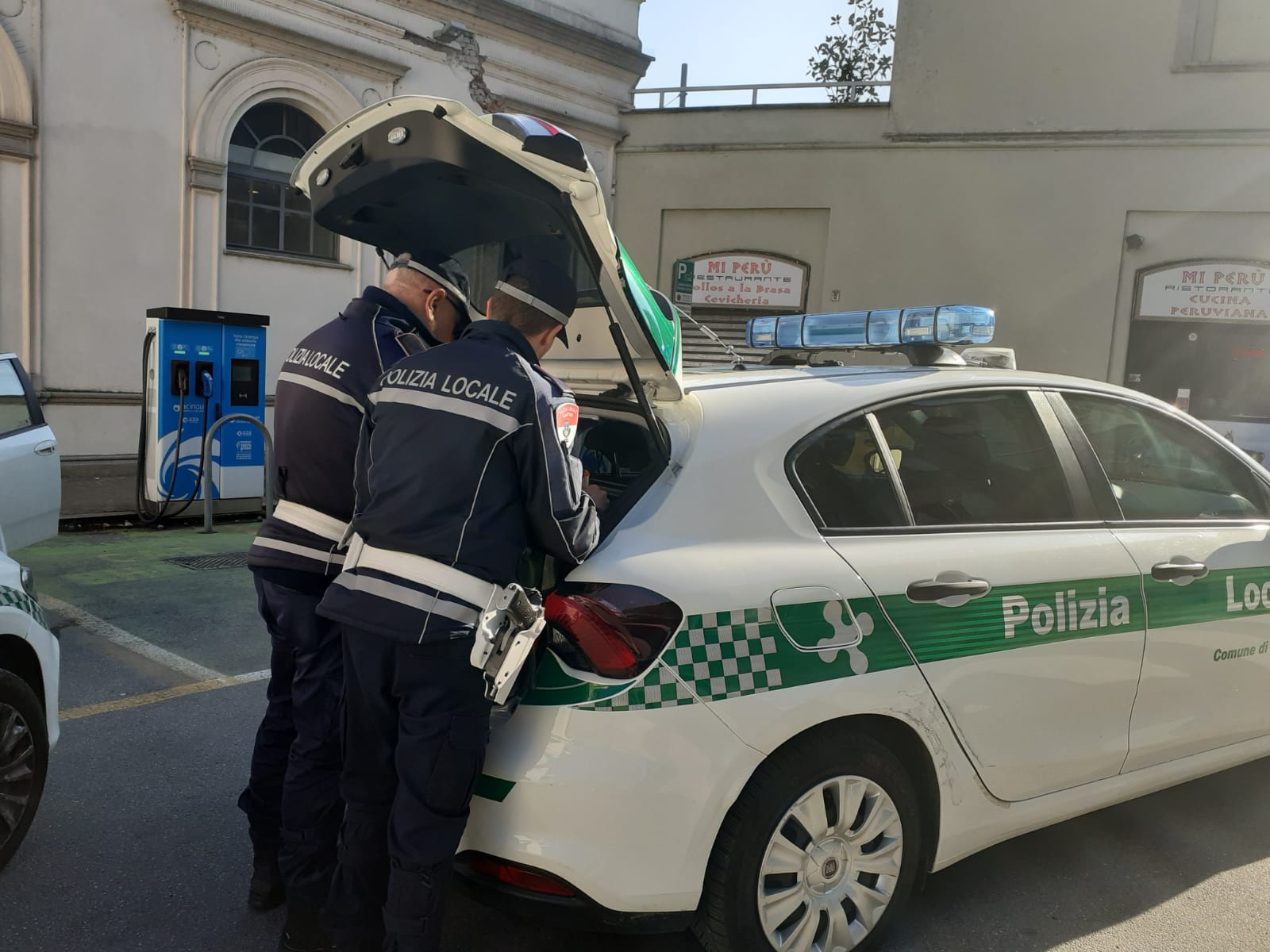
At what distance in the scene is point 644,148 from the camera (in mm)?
15648

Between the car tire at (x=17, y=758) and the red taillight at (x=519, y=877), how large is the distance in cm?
153

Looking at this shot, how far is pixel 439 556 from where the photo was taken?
2211 millimetres

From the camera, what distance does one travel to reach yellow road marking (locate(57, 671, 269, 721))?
4.30 meters

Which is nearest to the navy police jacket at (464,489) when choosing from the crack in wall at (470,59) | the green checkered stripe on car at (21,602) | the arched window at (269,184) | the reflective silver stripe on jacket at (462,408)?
the reflective silver stripe on jacket at (462,408)

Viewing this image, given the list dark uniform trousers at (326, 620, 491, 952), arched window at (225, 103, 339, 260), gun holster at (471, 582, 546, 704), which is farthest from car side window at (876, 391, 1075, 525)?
arched window at (225, 103, 339, 260)

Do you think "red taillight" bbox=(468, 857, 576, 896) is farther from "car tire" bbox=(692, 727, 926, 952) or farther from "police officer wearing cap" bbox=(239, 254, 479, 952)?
"police officer wearing cap" bbox=(239, 254, 479, 952)

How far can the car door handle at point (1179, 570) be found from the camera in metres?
3.04

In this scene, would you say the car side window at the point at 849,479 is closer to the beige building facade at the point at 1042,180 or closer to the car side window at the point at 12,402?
the car side window at the point at 12,402

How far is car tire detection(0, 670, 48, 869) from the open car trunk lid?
1.66 metres

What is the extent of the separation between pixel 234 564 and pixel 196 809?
4.25m

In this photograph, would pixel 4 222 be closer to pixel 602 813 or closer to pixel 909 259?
pixel 602 813

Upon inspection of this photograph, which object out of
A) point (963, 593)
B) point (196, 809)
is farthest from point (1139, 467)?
point (196, 809)

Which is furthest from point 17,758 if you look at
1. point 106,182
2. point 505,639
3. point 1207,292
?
point 1207,292

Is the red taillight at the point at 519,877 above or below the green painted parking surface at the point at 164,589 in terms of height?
above
